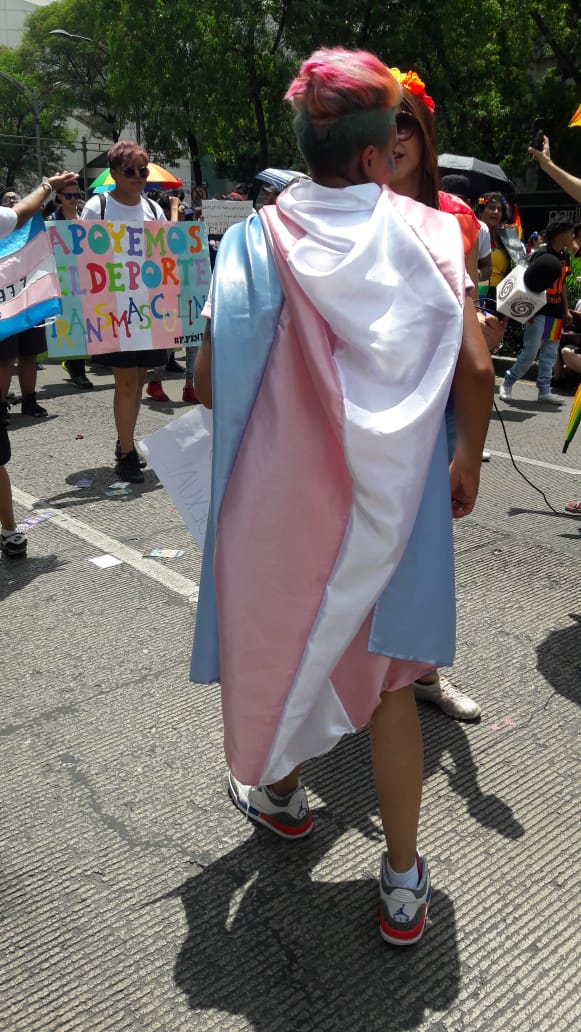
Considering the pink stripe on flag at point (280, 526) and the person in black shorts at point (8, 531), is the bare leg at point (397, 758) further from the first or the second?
the person in black shorts at point (8, 531)

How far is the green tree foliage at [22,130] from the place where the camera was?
5425 centimetres

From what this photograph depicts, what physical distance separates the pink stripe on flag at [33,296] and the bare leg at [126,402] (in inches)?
29.6

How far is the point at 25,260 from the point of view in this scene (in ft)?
15.6

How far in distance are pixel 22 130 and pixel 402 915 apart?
64.2m

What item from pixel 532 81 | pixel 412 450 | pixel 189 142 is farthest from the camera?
pixel 189 142

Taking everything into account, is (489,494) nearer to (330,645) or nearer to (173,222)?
→ (173,222)

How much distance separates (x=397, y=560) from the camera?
1725 millimetres

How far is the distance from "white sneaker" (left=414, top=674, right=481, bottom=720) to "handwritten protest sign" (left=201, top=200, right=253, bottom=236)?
7.17 m

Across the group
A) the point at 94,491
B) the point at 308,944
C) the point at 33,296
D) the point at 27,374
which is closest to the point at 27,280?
the point at 33,296

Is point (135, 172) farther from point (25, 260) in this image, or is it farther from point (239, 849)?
point (239, 849)

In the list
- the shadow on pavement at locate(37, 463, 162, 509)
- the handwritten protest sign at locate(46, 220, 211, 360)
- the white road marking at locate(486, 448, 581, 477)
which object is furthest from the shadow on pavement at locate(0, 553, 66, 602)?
the white road marking at locate(486, 448, 581, 477)

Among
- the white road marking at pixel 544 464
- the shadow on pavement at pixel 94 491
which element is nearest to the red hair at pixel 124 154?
the shadow on pavement at pixel 94 491

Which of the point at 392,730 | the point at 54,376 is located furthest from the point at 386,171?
the point at 54,376

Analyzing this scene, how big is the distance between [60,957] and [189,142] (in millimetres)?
32253
